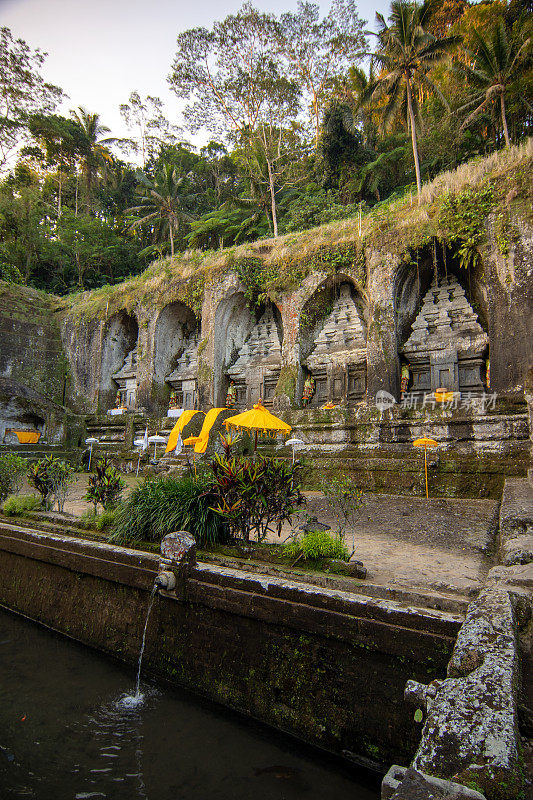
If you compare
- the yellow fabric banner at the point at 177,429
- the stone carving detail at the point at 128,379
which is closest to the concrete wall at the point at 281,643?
the yellow fabric banner at the point at 177,429

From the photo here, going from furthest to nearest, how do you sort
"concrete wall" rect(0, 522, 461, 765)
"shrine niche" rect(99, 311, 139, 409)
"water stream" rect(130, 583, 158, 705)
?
"shrine niche" rect(99, 311, 139, 409), "water stream" rect(130, 583, 158, 705), "concrete wall" rect(0, 522, 461, 765)

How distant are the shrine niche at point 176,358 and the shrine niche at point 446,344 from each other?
9690mm

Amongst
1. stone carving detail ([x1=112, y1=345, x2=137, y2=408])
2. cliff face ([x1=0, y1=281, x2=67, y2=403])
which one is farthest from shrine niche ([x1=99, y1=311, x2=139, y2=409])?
cliff face ([x1=0, y1=281, x2=67, y2=403])

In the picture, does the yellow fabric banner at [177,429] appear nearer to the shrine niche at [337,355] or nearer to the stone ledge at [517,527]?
the shrine niche at [337,355]

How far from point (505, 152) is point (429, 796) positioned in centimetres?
1439

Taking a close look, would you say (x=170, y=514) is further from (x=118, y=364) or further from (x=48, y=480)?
(x=118, y=364)

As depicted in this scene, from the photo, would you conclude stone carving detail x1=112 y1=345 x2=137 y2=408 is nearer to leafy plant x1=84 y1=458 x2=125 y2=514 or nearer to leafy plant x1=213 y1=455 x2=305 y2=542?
leafy plant x1=84 y1=458 x2=125 y2=514

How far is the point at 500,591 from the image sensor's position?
2.64 metres

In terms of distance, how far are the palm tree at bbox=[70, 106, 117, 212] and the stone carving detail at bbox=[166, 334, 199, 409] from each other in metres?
19.1

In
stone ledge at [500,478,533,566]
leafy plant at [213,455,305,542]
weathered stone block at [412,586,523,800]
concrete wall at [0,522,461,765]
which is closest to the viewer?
weathered stone block at [412,586,523,800]

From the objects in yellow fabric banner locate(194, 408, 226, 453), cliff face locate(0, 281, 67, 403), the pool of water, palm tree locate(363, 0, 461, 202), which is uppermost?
palm tree locate(363, 0, 461, 202)

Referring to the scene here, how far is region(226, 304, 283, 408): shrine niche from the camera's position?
17.1m

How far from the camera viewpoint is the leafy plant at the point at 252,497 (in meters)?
4.70

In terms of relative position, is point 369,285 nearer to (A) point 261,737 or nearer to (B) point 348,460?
(B) point 348,460
